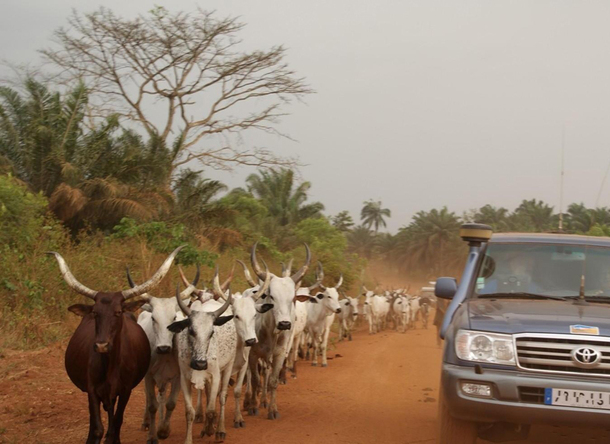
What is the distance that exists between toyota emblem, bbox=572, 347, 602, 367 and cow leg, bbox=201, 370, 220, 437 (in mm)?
3958

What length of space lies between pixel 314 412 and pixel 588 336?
4.82 meters

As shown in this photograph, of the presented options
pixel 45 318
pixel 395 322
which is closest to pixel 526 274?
pixel 45 318

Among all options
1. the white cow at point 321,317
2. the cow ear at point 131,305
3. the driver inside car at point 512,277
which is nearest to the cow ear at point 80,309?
the cow ear at point 131,305

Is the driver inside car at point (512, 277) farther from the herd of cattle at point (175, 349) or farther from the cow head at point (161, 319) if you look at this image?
the cow head at point (161, 319)

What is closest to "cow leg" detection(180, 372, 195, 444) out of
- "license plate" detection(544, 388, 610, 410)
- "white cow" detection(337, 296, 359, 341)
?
"license plate" detection(544, 388, 610, 410)

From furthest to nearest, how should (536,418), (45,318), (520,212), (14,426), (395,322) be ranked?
1. (520,212)
2. (395,322)
3. (45,318)
4. (14,426)
5. (536,418)

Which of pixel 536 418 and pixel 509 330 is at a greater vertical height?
pixel 509 330

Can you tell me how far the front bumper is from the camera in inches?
217

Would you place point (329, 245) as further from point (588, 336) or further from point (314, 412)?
point (588, 336)

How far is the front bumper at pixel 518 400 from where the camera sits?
5504mm

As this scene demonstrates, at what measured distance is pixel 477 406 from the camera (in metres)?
5.70

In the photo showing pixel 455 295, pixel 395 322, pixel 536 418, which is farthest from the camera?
pixel 395 322

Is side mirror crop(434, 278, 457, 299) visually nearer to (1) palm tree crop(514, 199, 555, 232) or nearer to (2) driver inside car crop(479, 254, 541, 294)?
(2) driver inside car crop(479, 254, 541, 294)

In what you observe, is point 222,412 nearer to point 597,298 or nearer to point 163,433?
point 163,433
